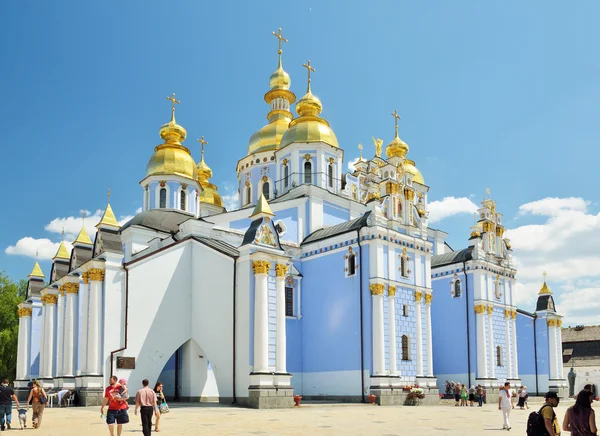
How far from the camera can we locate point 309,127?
34.3 meters

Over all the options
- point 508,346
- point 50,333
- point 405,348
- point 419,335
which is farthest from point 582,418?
point 508,346

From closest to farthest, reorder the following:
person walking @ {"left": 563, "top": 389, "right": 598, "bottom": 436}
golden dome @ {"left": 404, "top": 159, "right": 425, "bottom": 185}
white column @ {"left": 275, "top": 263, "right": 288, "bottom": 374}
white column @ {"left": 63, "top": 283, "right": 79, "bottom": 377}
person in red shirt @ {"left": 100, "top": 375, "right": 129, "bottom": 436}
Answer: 1. person walking @ {"left": 563, "top": 389, "right": 598, "bottom": 436}
2. person in red shirt @ {"left": 100, "top": 375, "right": 129, "bottom": 436}
3. white column @ {"left": 275, "top": 263, "right": 288, "bottom": 374}
4. white column @ {"left": 63, "top": 283, "right": 79, "bottom": 377}
5. golden dome @ {"left": 404, "top": 159, "right": 425, "bottom": 185}

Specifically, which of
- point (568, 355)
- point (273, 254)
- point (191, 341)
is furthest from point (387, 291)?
point (568, 355)

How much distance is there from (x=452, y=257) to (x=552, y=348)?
27.6 ft

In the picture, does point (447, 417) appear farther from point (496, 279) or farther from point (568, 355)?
point (568, 355)


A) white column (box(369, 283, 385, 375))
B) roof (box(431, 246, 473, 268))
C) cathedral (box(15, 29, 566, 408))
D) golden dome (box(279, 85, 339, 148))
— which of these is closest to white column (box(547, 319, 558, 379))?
cathedral (box(15, 29, 566, 408))

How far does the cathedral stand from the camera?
2397 cm

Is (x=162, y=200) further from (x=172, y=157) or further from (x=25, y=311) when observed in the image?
(x=25, y=311)

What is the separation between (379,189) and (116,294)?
12.4 m

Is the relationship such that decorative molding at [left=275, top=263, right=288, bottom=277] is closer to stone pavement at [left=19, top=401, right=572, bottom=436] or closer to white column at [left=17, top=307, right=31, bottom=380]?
stone pavement at [left=19, top=401, right=572, bottom=436]

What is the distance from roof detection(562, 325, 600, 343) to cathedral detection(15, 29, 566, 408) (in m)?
15.1

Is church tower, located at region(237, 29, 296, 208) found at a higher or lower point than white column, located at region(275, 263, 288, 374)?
higher

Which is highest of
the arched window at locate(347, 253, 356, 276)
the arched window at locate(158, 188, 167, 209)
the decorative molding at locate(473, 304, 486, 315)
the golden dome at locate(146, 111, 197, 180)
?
the golden dome at locate(146, 111, 197, 180)

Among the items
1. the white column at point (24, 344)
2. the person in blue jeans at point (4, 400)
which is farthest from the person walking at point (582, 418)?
the white column at point (24, 344)
